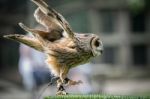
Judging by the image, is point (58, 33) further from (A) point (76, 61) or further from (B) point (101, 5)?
(B) point (101, 5)

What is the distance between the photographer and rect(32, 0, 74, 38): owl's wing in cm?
541

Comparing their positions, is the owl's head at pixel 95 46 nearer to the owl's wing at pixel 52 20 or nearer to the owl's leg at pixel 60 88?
the owl's wing at pixel 52 20

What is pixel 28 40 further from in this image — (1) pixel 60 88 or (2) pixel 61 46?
(1) pixel 60 88

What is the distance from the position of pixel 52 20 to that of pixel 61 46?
195 mm

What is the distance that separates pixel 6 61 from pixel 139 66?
384cm

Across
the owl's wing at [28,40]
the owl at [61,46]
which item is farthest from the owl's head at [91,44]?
the owl's wing at [28,40]

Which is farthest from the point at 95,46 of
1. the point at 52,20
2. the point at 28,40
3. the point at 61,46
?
the point at 28,40

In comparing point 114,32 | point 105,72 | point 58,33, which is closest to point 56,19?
point 58,33

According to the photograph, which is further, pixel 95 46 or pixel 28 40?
pixel 95 46

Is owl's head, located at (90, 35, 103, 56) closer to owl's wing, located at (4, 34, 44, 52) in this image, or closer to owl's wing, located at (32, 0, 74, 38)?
owl's wing, located at (32, 0, 74, 38)

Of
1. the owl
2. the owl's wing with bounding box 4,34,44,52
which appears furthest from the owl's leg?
the owl's wing with bounding box 4,34,44,52

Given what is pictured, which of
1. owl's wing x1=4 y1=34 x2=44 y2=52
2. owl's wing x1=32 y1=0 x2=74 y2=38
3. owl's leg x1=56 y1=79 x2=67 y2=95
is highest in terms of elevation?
owl's wing x1=32 y1=0 x2=74 y2=38

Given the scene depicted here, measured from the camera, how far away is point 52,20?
5.52 metres

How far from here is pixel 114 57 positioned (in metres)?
24.0
